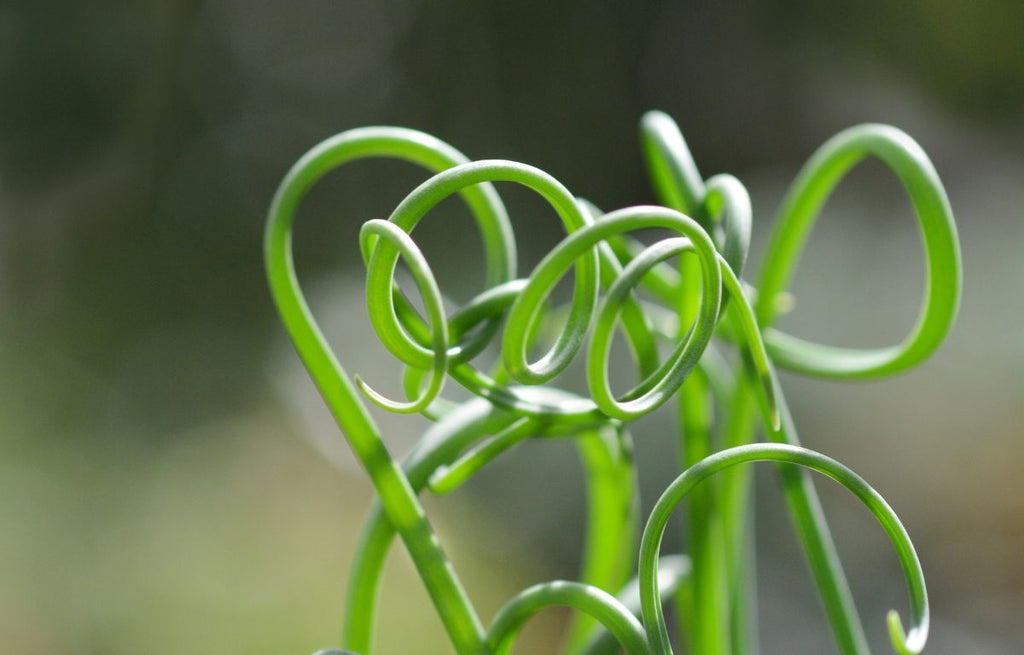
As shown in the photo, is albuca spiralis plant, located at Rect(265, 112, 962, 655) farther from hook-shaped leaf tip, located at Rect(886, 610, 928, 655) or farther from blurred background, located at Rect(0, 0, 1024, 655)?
blurred background, located at Rect(0, 0, 1024, 655)

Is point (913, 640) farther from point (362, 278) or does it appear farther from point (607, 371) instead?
point (362, 278)

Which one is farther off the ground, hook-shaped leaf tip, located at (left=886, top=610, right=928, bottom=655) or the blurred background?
hook-shaped leaf tip, located at (left=886, top=610, right=928, bottom=655)

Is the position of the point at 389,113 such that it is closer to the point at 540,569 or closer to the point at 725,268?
the point at 540,569

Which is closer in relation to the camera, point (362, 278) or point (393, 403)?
point (393, 403)

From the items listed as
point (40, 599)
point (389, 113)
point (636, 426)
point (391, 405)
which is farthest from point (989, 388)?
point (391, 405)

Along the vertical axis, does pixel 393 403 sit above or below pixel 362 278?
above

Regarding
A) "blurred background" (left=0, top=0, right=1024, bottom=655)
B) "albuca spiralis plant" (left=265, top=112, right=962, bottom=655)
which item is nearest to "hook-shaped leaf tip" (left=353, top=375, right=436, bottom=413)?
"albuca spiralis plant" (left=265, top=112, right=962, bottom=655)

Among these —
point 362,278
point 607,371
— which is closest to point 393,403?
point 607,371
